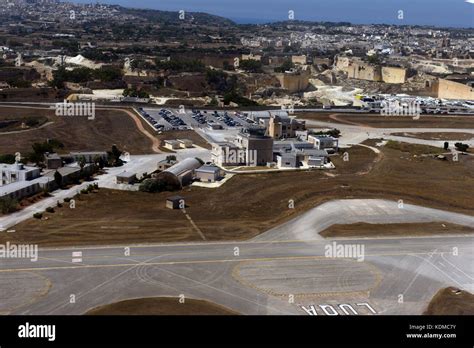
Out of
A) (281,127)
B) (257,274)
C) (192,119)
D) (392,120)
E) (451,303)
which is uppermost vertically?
(281,127)

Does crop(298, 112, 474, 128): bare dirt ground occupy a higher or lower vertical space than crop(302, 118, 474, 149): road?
higher

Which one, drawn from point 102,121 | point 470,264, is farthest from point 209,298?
point 102,121

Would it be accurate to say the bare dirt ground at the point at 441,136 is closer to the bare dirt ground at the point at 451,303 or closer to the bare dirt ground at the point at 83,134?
the bare dirt ground at the point at 83,134

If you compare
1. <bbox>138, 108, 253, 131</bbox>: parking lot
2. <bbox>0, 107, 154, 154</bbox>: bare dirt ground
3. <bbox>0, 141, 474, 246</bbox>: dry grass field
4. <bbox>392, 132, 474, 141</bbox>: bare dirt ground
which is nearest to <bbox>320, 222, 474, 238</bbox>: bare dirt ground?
<bbox>0, 141, 474, 246</bbox>: dry grass field

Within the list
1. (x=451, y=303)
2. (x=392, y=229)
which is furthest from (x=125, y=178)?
(x=451, y=303)

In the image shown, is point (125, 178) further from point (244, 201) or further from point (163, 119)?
point (163, 119)

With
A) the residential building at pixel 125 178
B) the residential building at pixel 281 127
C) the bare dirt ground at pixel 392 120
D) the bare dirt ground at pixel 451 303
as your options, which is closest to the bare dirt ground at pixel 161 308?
the bare dirt ground at pixel 451 303

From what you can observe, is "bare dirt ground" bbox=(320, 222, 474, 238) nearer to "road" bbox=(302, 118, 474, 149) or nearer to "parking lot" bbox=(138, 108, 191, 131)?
"road" bbox=(302, 118, 474, 149)
